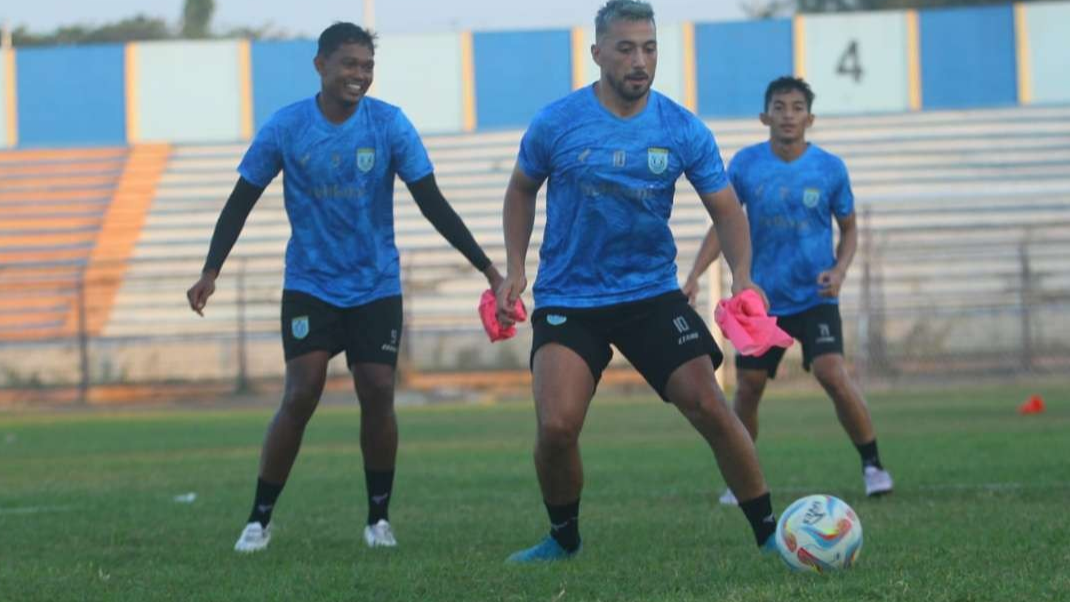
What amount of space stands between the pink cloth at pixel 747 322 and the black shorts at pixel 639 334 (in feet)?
→ 0.73

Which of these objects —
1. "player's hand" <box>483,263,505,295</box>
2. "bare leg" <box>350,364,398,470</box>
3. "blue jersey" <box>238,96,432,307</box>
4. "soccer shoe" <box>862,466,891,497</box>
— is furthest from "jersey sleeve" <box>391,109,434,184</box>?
"soccer shoe" <box>862,466,891,497</box>

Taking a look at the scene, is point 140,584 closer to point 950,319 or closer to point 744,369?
point 744,369

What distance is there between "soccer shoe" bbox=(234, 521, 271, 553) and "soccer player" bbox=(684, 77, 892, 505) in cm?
318

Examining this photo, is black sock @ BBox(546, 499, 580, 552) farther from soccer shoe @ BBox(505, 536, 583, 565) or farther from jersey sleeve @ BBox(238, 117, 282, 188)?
jersey sleeve @ BBox(238, 117, 282, 188)

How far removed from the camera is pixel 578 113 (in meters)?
7.09

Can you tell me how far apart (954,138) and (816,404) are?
50.8 feet

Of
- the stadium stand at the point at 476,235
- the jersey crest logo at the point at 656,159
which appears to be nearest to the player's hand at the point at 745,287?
the jersey crest logo at the point at 656,159

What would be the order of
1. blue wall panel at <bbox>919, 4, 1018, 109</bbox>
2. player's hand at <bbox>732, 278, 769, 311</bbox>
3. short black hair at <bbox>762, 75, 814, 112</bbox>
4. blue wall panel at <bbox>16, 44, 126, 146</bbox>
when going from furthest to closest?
1. blue wall panel at <bbox>16, 44, 126, 146</bbox>
2. blue wall panel at <bbox>919, 4, 1018, 109</bbox>
3. short black hair at <bbox>762, 75, 814, 112</bbox>
4. player's hand at <bbox>732, 278, 769, 311</bbox>

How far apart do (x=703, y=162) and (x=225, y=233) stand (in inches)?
98.2

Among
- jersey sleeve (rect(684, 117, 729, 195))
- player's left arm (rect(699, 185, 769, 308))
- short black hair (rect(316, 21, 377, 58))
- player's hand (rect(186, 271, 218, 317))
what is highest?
short black hair (rect(316, 21, 377, 58))

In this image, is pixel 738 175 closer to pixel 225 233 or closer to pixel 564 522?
pixel 225 233

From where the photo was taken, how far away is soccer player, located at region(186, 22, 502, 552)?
8.31 metres

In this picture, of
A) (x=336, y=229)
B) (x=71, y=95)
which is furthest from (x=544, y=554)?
(x=71, y=95)

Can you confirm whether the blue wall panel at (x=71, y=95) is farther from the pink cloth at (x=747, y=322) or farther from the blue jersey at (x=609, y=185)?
the pink cloth at (x=747, y=322)
